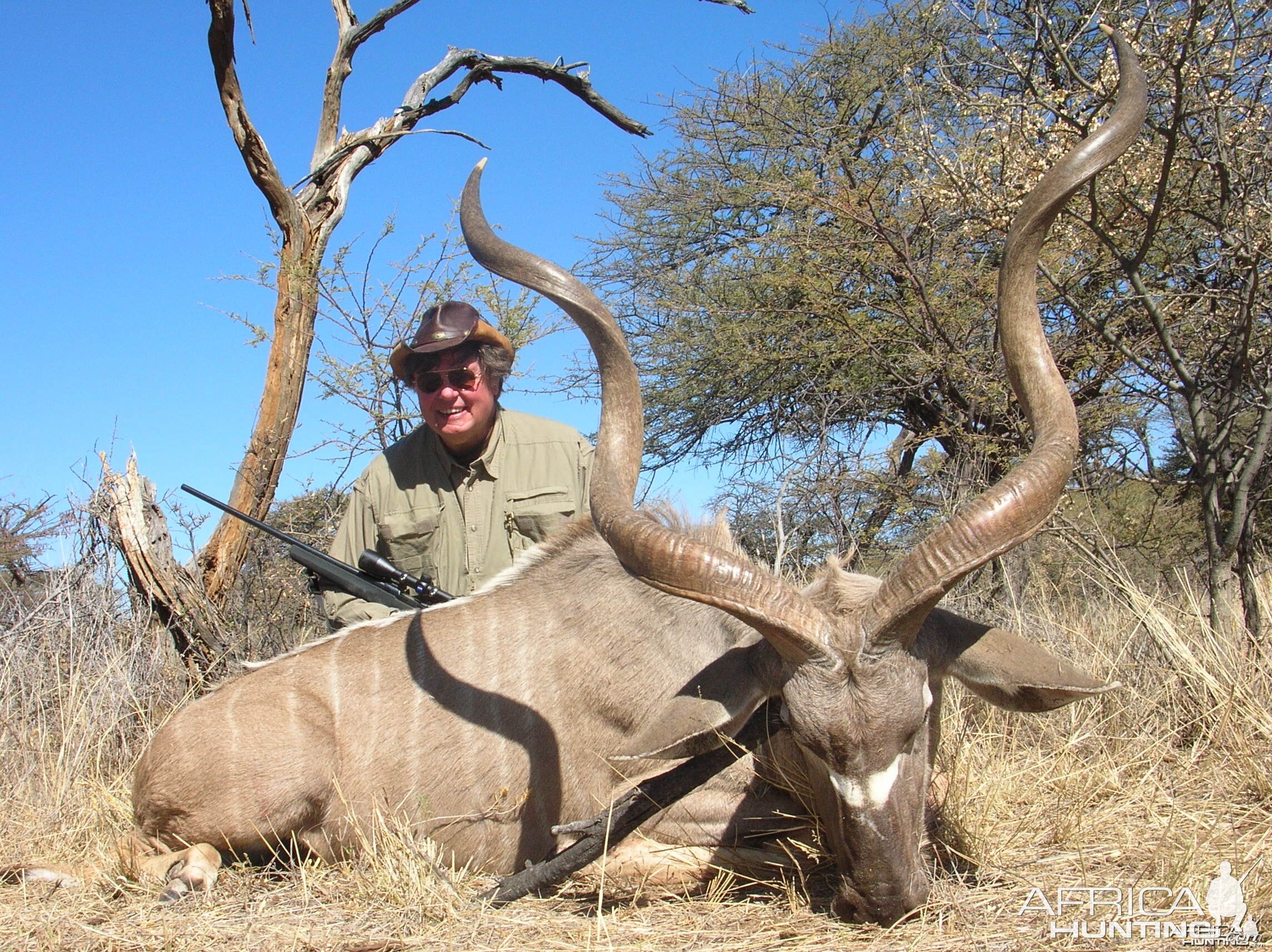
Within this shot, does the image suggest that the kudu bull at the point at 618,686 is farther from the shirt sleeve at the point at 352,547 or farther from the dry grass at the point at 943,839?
the shirt sleeve at the point at 352,547

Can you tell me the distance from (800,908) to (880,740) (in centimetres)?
63

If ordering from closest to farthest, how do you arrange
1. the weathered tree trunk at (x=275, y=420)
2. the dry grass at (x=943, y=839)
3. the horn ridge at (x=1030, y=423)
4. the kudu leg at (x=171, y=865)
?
1. the horn ridge at (x=1030, y=423)
2. the dry grass at (x=943, y=839)
3. the kudu leg at (x=171, y=865)
4. the weathered tree trunk at (x=275, y=420)

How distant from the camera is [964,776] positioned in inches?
133

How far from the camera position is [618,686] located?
11.3 feet

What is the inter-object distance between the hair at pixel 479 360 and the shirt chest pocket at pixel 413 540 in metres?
0.62

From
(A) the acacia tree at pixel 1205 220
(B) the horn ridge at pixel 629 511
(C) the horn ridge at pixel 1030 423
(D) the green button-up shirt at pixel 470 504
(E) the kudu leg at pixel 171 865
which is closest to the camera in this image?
(C) the horn ridge at pixel 1030 423

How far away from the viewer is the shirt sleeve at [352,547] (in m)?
4.74

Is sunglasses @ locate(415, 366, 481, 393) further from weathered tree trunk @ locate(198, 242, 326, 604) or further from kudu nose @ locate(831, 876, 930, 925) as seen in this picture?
kudu nose @ locate(831, 876, 930, 925)

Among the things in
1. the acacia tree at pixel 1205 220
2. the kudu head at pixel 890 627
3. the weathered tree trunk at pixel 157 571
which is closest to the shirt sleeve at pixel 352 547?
the weathered tree trunk at pixel 157 571

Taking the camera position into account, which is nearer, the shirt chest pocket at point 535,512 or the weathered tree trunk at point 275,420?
the shirt chest pocket at point 535,512

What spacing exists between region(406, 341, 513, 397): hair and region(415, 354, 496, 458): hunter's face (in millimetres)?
16

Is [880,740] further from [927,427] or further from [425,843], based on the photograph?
[927,427]

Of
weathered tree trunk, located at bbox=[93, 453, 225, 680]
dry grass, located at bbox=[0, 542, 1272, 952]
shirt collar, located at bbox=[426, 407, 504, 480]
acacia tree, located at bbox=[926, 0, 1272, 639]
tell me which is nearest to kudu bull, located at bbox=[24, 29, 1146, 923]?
dry grass, located at bbox=[0, 542, 1272, 952]

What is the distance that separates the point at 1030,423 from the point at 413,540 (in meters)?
2.91
